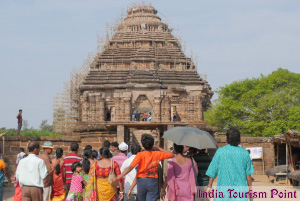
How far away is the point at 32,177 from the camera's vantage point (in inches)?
304

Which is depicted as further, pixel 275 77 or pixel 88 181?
pixel 275 77

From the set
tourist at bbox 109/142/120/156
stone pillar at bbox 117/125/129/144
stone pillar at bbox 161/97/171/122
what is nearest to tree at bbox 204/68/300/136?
stone pillar at bbox 161/97/171/122

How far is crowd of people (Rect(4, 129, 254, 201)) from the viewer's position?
264 inches

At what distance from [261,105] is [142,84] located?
12219 millimetres

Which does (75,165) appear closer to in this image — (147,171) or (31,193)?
(31,193)

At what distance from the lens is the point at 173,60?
4688cm

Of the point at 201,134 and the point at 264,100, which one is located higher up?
the point at 264,100

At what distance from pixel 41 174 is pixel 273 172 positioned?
13.4m

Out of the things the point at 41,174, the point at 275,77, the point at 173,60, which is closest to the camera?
the point at 41,174

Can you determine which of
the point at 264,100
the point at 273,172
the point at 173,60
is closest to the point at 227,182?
the point at 273,172

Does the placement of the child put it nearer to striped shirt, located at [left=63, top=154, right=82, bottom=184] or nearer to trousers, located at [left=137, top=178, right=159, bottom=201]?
striped shirt, located at [left=63, top=154, right=82, bottom=184]

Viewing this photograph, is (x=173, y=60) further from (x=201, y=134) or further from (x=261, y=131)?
(x=201, y=134)

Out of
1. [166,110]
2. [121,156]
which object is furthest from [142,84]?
[121,156]

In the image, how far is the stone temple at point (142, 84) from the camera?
136 ft
